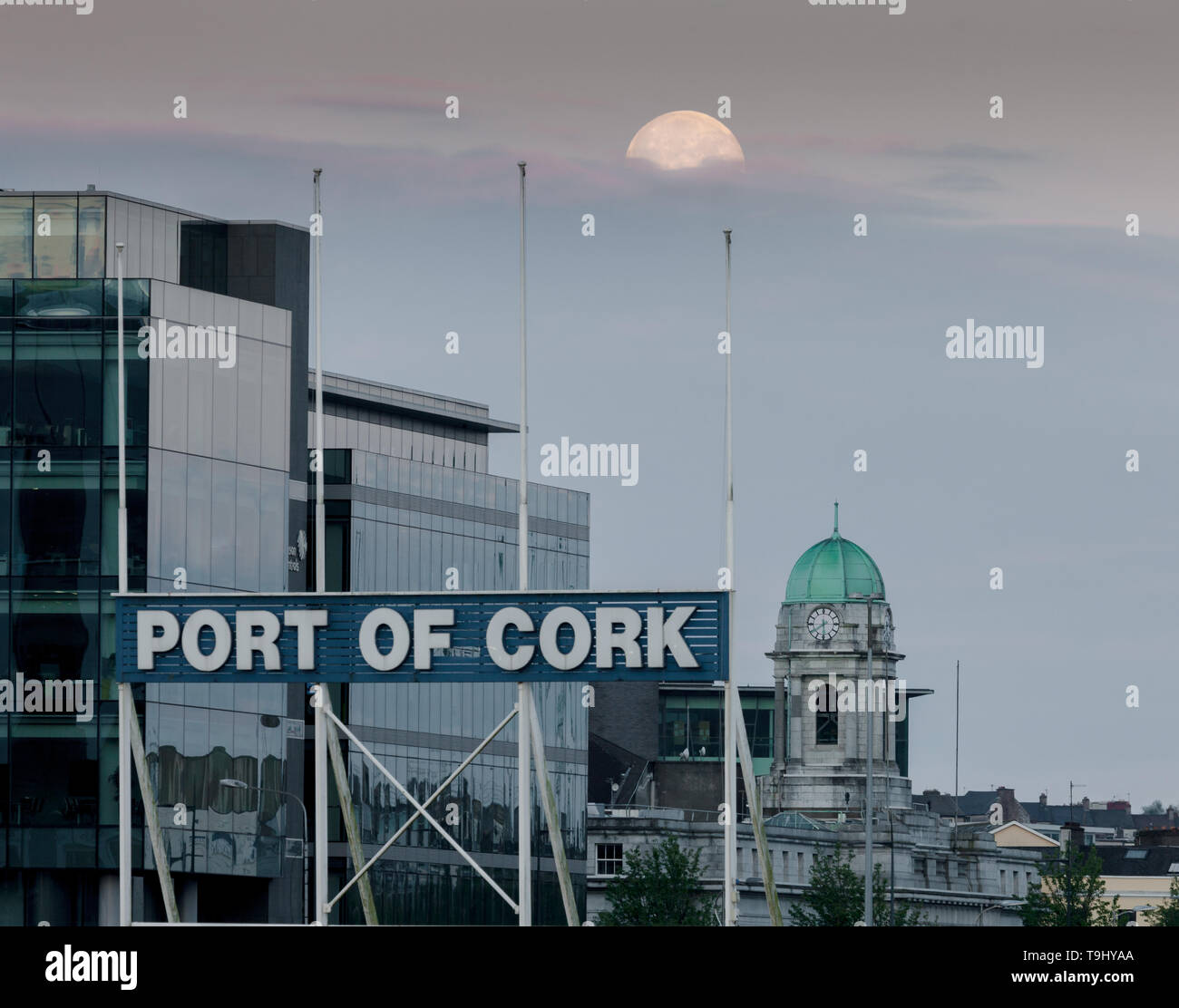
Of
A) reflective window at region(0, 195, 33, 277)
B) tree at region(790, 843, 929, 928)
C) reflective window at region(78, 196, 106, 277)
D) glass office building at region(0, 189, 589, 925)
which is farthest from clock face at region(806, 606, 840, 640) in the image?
reflective window at region(0, 195, 33, 277)

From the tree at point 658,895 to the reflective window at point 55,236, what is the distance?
55077 mm

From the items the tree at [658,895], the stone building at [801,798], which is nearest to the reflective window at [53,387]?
the tree at [658,895]

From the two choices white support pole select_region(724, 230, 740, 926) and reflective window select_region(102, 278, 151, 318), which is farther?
reflective window select_region(102, 278, 151, 318)

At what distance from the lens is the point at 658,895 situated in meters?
130

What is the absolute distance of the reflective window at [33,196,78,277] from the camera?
8144 cm

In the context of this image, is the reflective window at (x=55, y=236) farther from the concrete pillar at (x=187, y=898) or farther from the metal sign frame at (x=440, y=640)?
the metal sign frame at (x=440, y=640)

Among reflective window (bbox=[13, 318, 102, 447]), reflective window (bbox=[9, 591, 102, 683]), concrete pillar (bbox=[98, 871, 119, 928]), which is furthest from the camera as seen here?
reflective window (bbox=[13, 318, 102, 447])

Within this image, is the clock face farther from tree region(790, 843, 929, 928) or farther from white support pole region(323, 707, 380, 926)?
white support pole region(323, 707, 380, 926)

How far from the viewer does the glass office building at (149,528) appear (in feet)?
256

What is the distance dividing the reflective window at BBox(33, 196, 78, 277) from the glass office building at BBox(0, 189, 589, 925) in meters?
0.07

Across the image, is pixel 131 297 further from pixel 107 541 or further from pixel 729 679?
pixel 729 679
